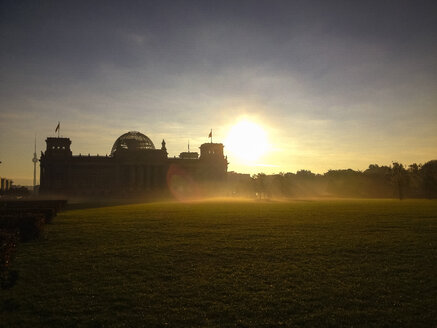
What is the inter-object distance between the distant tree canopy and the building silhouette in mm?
19001

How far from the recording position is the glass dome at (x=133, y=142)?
117 meters

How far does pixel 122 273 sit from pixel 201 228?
500 inches

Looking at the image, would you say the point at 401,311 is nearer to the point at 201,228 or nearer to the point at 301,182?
the point at 201,228

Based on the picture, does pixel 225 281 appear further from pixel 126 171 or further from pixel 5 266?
pixel 126 171

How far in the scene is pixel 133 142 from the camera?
117 metres

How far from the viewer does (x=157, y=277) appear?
541 inches

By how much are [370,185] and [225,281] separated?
11763 centimetres

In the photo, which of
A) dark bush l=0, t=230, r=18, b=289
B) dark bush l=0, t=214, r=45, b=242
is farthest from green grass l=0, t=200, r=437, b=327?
dark bush l=0, t=214, r=45, b=242

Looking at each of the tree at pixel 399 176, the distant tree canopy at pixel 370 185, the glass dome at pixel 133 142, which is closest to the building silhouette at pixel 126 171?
the glass dome at pixel 133 142

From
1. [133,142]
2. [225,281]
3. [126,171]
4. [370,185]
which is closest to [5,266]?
[225,281]

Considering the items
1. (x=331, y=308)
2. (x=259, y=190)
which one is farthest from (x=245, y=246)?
(x=259, y=190)

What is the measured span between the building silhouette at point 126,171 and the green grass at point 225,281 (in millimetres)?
89206

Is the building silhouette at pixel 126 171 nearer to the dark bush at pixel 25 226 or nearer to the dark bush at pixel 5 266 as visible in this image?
the dark bush at pixel 25 226

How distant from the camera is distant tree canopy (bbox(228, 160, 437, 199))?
82.1 metres
